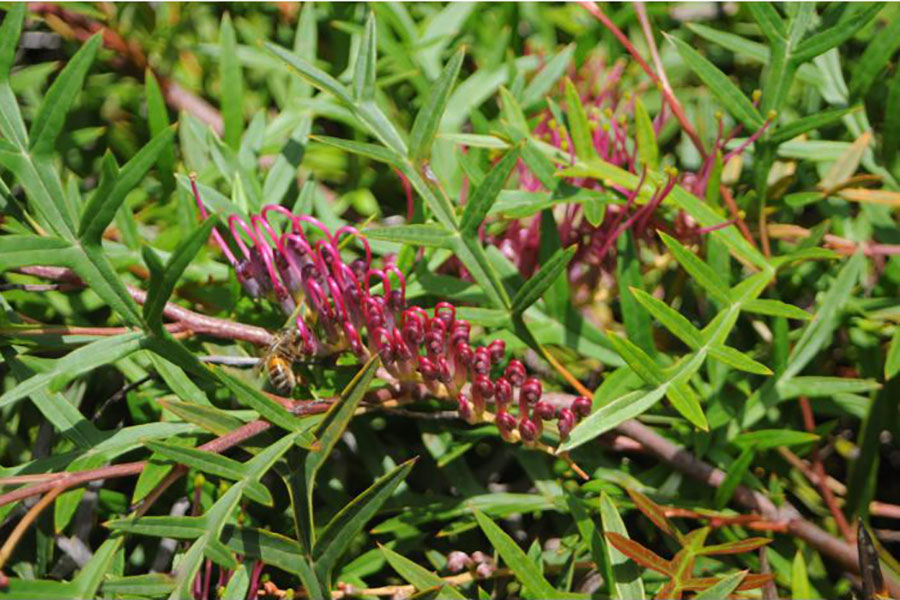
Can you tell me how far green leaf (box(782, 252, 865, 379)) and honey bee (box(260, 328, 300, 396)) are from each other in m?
0.44

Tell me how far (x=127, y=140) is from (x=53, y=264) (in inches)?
18.7

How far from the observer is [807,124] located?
0.83 m

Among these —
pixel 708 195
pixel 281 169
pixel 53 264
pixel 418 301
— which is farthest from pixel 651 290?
pixel 53 264

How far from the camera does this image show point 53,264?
651mm

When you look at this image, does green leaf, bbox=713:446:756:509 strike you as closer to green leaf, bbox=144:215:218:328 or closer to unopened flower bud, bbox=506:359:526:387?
unopened flower bud, bbox=506:359:526:387

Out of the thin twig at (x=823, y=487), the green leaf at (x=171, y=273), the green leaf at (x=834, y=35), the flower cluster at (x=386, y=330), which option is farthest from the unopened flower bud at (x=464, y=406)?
the green leaf at (x=834, y=35)

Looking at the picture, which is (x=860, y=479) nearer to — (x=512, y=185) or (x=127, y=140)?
(x=512, y=185)

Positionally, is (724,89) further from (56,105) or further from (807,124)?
(56,105)

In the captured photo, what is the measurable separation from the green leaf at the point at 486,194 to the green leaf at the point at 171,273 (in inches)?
8.3

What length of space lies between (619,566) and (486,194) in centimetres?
31

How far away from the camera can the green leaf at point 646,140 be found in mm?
871

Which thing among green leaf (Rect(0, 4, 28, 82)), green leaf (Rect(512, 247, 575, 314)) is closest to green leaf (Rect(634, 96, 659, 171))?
green leaf (Rect(512, 247, 575, 314))

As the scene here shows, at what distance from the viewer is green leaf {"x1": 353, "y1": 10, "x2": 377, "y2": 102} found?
0.77 metres

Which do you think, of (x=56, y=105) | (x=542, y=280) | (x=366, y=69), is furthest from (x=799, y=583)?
(x=56, y=105)
